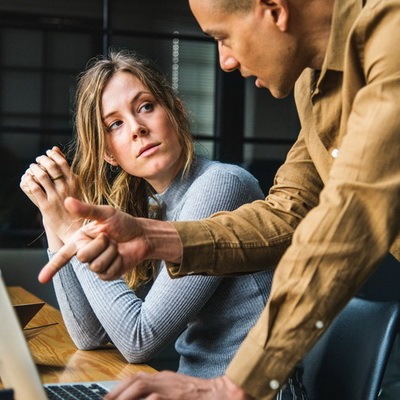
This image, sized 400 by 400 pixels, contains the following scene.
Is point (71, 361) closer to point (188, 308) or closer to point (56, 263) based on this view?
point (188, 308)

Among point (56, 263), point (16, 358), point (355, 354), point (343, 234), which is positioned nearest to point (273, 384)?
point (343, 234)

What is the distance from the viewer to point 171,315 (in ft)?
6.35

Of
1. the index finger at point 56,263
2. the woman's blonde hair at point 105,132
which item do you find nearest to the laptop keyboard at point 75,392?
the index finger at point 56,263

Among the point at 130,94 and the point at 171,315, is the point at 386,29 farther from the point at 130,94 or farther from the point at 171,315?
the point at 130,94

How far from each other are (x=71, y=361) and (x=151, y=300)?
0.21 meters

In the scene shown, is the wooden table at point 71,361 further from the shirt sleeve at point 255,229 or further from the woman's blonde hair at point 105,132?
the shirt sleeve at point 255,229

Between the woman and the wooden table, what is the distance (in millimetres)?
35

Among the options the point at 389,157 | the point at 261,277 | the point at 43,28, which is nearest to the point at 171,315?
the point at 261,277

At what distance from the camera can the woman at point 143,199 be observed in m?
1.95

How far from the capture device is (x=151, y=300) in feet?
6.44

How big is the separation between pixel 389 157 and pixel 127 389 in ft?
1.44

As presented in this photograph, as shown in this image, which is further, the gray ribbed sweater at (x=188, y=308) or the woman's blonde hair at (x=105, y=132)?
the woman's blonde hair at (x=105, y=132)

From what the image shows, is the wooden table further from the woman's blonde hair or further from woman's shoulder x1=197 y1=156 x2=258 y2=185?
woman's shoulder x1=197 y1=156 x2=258 y2=185

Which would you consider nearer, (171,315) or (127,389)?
(127,389)
